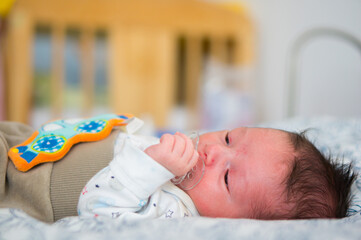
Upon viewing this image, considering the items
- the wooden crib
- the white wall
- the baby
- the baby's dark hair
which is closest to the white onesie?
the baby

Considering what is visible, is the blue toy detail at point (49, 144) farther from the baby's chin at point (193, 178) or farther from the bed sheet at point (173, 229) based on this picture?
the baby's chin at point (193, 178)

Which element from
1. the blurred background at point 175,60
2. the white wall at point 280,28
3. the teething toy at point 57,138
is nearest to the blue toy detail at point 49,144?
the teething toy at point 57,138

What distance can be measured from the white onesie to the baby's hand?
0.02m

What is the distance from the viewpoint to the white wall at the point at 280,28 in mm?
1958

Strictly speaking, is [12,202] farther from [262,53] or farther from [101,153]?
[262,53]

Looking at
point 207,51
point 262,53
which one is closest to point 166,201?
point 207,51

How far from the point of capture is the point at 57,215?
69 cm

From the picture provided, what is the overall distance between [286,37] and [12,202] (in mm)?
2207

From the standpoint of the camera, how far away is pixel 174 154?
67 centimetres

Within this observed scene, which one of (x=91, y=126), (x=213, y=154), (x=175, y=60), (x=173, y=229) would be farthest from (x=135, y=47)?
(x=173, y=229)

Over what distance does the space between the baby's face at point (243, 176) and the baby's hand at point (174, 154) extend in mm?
91

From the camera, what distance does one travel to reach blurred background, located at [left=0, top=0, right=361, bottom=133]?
190 centimetres

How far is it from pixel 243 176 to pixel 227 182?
0.04 m

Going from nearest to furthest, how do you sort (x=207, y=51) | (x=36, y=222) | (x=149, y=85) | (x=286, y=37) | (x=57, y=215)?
(x=36, y=222) < (x=57, y=215) < (x=149, y=85) < (x=286, y=37) < (x=207, y=51)
